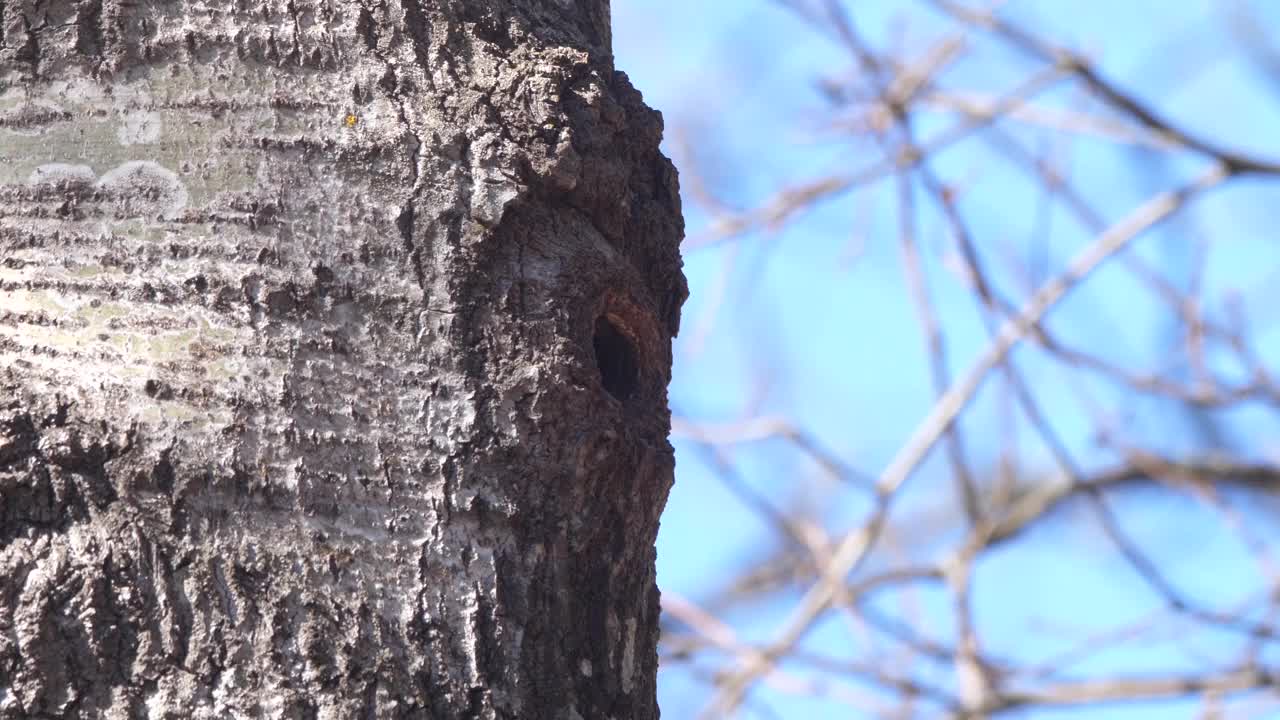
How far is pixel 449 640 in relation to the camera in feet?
2.42

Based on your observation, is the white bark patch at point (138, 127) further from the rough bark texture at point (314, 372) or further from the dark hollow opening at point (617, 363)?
the dark hollow opening at point (617, 363)

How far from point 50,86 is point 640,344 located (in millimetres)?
393

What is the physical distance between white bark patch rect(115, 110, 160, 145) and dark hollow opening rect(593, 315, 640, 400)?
30 cm

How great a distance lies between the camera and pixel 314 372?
0.76m

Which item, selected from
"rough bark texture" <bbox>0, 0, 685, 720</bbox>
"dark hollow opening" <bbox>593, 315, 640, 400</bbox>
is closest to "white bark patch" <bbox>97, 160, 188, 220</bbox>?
"rough bark texture" <bbox>0, 0, 685, 720</bbox>

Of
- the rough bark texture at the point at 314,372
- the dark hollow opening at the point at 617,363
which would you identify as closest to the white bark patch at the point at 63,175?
the rough bark texture at the point at 314,372

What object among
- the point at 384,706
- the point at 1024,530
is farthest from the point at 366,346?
the point at 1024,530

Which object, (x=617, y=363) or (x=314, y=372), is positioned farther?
(x=617, y=363)

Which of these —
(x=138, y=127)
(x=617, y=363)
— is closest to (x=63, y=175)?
(x=138, y=127)

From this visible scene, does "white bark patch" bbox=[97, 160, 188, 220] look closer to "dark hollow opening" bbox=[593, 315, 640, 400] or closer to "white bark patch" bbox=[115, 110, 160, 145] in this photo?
"white bark patch" bbox=[115, 110, 160, 145]

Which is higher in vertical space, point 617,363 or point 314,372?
point 617,363

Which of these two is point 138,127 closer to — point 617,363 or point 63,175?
point 63,175

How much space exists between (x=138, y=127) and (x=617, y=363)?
33cm

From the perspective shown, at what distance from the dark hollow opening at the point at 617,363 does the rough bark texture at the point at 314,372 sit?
24mm
